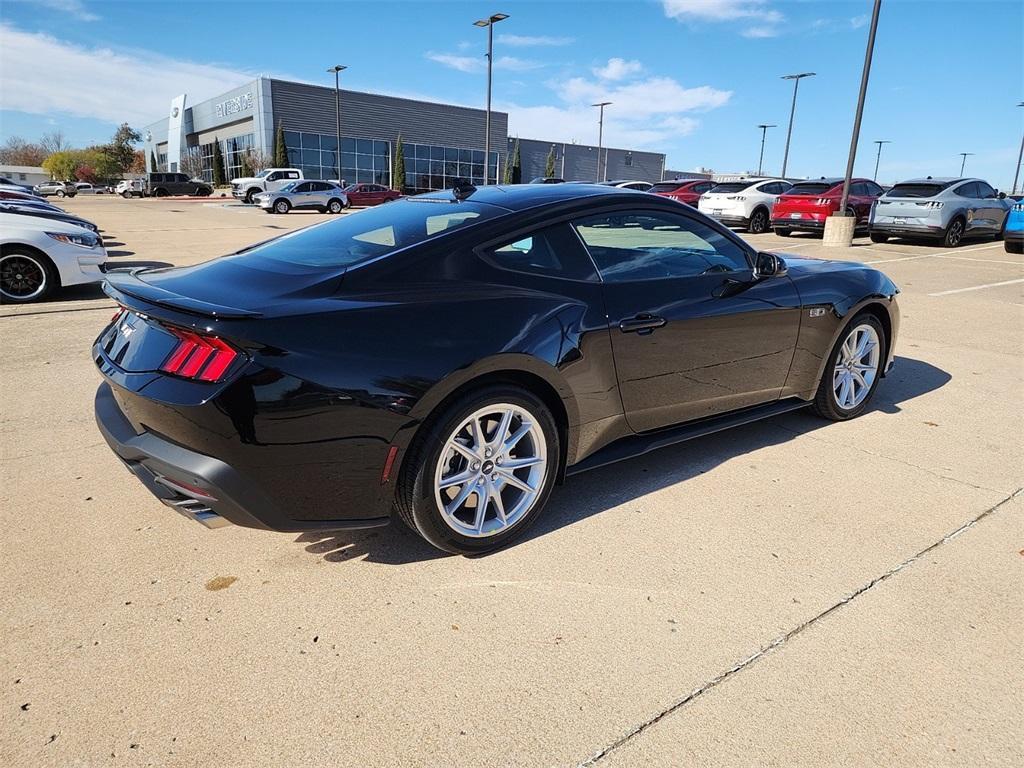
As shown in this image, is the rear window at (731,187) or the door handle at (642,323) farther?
the rear window at (731,187)

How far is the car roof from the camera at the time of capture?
314cm

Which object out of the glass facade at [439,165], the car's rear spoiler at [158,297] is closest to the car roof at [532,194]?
the car's rear spoiler at [158,297]

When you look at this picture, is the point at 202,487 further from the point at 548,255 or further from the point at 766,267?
the point at 766,267

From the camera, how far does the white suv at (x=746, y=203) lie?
19.5 meters

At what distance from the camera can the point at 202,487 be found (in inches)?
89.3

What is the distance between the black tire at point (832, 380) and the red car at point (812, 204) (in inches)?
563

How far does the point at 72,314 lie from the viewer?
7445mm

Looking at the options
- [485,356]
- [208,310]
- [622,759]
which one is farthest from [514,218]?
[622,759]

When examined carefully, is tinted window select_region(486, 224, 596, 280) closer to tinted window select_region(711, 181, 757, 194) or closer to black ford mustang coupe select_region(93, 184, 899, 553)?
black ford mustang coupe select_region(93, 184, 899, 553)

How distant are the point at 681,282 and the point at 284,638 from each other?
Answer: 233 centimetres

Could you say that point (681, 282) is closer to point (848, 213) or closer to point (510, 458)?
point (510, 458)

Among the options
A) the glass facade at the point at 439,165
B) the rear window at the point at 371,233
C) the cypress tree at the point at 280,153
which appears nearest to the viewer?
the rear window at the point at 371,233

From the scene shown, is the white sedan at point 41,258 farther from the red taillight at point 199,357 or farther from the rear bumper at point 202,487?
the red taillight at point 199,357

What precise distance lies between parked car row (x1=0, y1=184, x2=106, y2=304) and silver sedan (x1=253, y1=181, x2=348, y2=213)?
24407 millimetres
